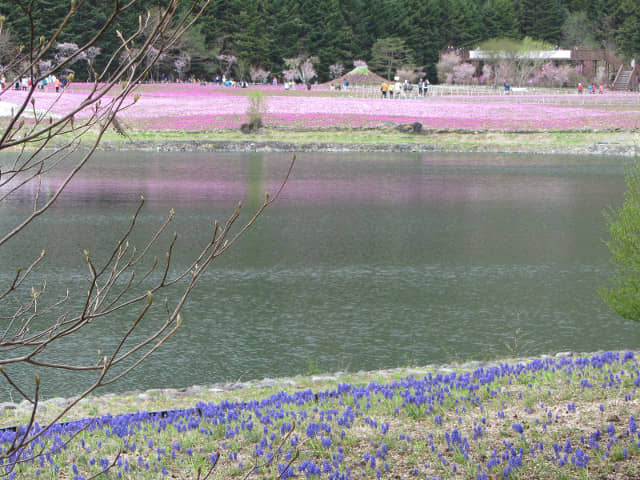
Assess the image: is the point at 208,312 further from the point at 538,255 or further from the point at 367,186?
the point at 367,186

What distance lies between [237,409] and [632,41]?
103 meters

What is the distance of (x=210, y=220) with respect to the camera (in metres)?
22.1

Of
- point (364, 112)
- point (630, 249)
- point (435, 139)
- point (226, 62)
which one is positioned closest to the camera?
point (630, 249)

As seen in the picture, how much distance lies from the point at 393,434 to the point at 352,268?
10.9 m

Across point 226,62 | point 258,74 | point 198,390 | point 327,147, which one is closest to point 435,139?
point 327,147

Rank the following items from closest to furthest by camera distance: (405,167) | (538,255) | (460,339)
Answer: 1. (460,339)
2. (538,255)
3. (405,167)

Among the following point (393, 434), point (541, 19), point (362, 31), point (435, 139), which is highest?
point (541, 19)

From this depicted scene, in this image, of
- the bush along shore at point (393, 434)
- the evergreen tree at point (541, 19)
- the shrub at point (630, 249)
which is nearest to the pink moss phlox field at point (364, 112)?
the evergreen tree at point (541, 19)

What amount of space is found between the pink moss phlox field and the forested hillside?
2021 cm

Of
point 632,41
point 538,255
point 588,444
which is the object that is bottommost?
point 538,255

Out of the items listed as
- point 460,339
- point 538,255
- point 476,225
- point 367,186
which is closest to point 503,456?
point 460,339

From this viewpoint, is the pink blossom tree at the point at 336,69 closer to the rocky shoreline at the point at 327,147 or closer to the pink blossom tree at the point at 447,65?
the pink blossom tree at the point at 447,65

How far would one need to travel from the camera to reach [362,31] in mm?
99688

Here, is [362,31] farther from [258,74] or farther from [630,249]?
[630,249]
